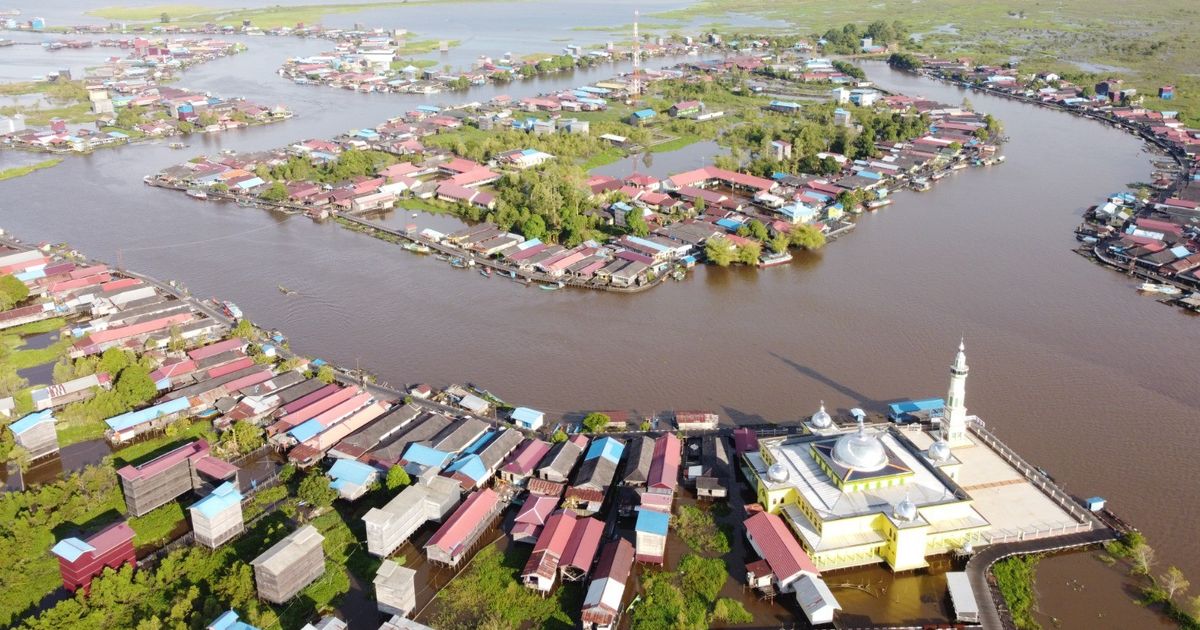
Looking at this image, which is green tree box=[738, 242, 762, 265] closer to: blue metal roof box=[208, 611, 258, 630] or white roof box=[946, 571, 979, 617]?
white roof box=[946, 571, 979, 617]

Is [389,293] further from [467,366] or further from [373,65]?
[373,65]

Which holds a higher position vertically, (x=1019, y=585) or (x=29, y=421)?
(x=29, y=421)

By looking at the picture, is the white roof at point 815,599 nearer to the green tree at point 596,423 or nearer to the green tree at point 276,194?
the green tree at point 596,423

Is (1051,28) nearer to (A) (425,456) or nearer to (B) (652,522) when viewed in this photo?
(B) (652,522)

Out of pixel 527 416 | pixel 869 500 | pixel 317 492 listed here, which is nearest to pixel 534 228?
pixel 527 416

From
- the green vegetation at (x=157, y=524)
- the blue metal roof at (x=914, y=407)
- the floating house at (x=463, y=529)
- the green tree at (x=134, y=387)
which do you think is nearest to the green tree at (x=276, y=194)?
the green tree at (x=134, y=387)
